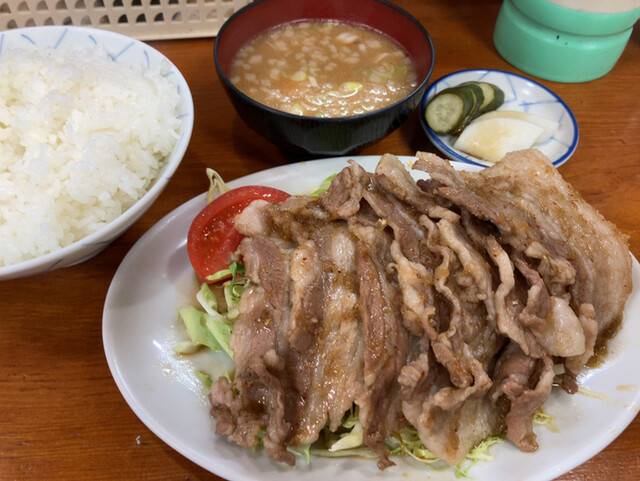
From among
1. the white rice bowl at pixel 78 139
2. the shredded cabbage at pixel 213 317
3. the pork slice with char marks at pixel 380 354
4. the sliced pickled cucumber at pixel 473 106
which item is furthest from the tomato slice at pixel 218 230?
the sliced pickled cucumber at pixel 473 106

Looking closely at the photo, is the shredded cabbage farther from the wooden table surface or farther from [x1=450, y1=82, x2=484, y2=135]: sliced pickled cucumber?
[x1=450, y1=82, x2=484, y2=135]: sliced pickled cucumber

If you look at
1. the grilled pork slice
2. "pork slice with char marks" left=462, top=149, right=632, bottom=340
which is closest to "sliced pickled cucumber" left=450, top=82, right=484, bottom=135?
"pork slice with char marks" left=462, top=149, right=632, bottom=340

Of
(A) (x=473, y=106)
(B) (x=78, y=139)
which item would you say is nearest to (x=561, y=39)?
(A) (x=473, y=106)

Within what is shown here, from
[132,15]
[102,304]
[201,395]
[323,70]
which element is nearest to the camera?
[201,395]

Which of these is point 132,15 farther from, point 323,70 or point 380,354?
point 380,354

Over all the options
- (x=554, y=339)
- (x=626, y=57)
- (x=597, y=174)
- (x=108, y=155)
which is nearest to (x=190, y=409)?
(x=108, y=155)

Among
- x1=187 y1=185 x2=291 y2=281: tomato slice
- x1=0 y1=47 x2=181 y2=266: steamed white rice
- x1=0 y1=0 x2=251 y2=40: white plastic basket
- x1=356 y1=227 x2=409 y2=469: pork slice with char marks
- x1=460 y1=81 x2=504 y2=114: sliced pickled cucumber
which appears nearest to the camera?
x1=356 y1=227 x2=409 y2=469: pork slice with char marks

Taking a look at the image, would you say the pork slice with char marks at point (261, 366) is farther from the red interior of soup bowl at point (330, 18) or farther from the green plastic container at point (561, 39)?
the green plastic container at point (561, 39)
